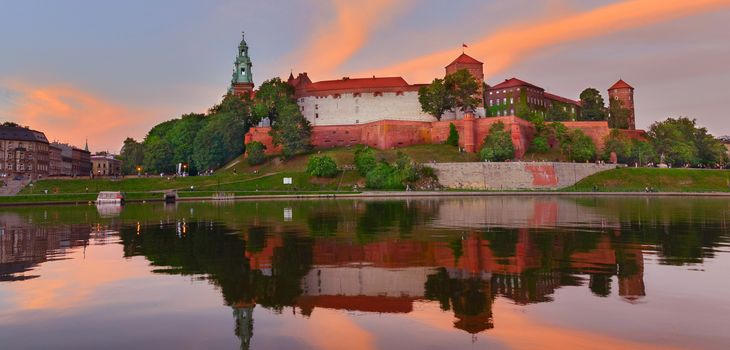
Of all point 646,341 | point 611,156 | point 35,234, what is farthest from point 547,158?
point 646,341

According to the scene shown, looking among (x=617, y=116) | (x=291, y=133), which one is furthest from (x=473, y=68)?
(x=291, y=133)

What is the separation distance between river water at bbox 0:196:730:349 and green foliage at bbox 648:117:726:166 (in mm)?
88784

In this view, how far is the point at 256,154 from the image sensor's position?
308ft

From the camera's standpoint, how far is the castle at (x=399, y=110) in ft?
313

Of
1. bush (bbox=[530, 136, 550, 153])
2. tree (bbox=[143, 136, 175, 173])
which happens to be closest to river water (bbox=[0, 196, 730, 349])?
bush (bbox=[530, 136, 550, 153])

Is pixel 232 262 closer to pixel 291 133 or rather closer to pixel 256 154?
pixel 291 133

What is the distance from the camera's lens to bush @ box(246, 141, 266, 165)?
308 ft

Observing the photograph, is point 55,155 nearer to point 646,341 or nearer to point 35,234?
point 35,234

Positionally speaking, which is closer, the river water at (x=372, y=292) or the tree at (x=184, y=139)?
the river water at (x=372, y=292)

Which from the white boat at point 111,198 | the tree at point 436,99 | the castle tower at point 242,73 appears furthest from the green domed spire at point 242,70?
the white boat at point 111,198

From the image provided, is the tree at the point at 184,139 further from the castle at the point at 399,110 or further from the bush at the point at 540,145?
the bush at the point at 540,145

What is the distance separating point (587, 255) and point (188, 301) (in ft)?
39.2

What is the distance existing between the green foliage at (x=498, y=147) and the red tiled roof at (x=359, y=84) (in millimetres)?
29655

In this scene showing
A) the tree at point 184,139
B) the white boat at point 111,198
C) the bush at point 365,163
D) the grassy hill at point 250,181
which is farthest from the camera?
the tree at point 184,139
